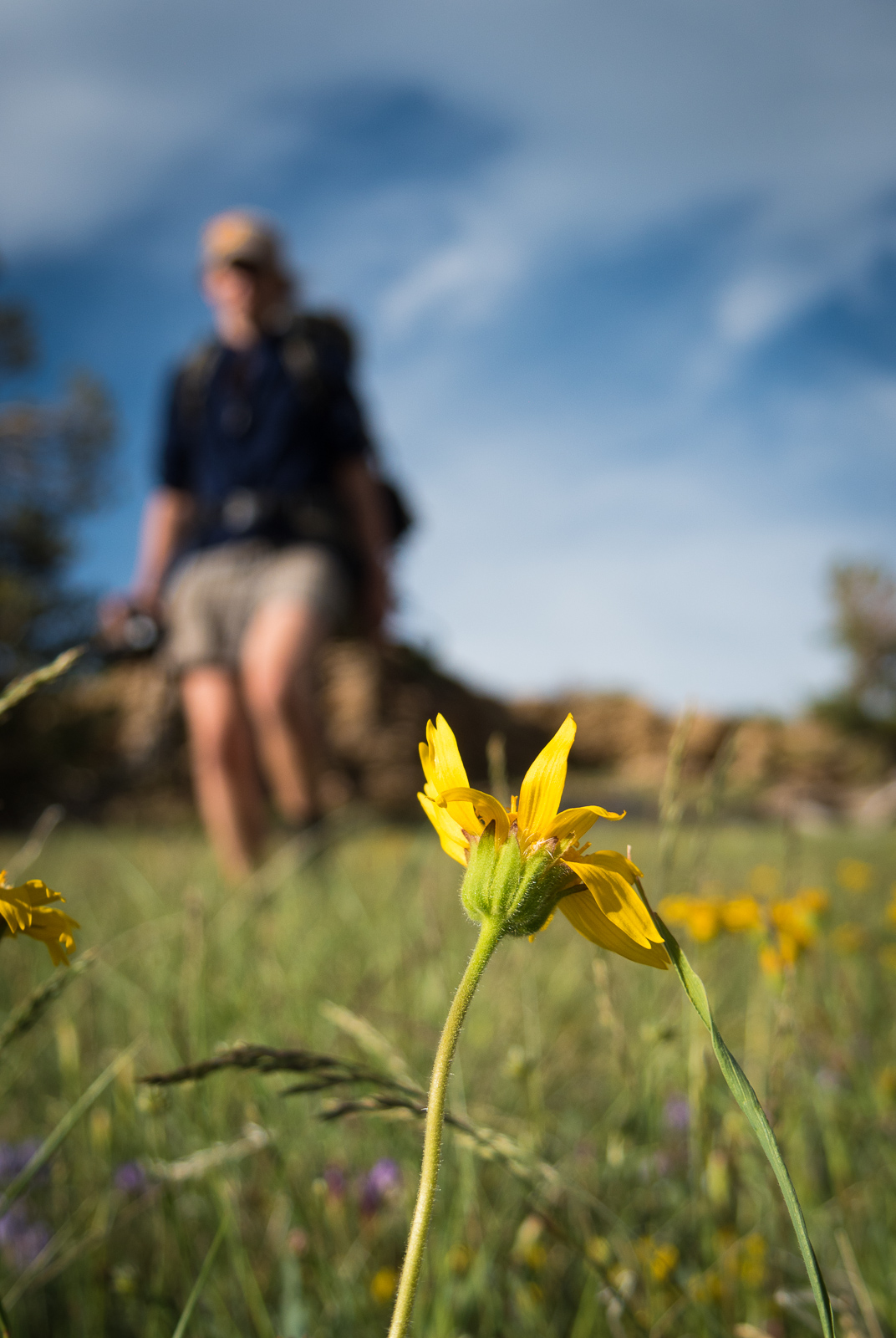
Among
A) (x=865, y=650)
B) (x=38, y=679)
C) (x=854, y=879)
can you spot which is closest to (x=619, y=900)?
(x=38, y=679)

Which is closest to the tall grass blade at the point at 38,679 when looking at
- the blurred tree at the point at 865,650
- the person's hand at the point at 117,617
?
the person's hand at the point at 117,617

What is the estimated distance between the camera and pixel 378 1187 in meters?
0.92

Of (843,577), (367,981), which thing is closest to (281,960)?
(367,981)

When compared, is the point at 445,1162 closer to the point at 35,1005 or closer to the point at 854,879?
the point at 35,1005

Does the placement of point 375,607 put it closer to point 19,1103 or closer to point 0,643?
point 19,1103

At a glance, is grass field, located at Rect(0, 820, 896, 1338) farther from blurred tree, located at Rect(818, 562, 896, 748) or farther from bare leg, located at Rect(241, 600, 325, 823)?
blurred tree, located at Rect(818, 562, 896, 748)

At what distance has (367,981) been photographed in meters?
1.36

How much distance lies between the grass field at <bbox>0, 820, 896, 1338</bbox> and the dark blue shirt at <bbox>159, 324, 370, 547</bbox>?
1.70 metres

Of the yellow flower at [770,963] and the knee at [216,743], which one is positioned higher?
the knee at [216,743]

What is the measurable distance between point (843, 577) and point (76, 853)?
20836 millimetres

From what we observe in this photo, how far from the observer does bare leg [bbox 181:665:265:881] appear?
9.75 ft

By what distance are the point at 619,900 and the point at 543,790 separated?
0.21 feet

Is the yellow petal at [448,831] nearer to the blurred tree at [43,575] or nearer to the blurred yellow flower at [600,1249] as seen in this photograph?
the blurred yellow flower at [600,1249]

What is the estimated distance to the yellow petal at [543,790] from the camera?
1.38 ft
